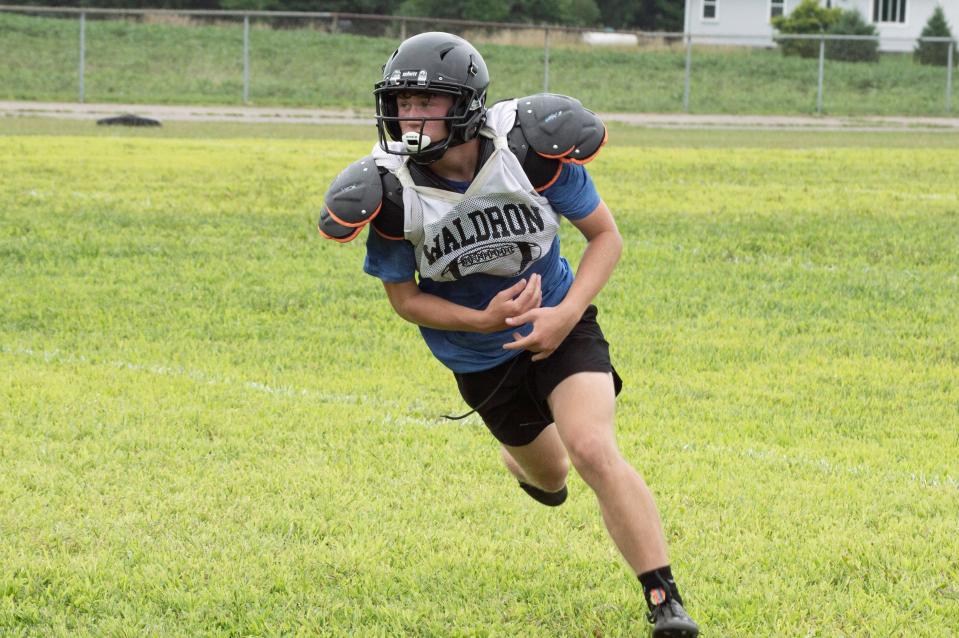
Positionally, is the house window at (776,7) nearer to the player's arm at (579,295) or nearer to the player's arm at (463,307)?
the player's arm at (579,295)

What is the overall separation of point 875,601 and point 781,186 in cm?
1071

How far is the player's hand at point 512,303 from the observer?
3.95 metres

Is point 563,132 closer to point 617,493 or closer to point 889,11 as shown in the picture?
point 617,493

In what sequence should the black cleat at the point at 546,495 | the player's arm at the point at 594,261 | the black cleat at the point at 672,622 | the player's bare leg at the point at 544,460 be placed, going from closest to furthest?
the black cleat at the point at 672,622
the player's arm at the point at 594,261
the player's bare leg at the point at 544,460
the black cleat at the point at 546,495

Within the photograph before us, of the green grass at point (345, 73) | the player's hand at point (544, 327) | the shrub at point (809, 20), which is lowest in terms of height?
the player's hand at point (544, 327)

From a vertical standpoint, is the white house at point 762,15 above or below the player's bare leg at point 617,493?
above

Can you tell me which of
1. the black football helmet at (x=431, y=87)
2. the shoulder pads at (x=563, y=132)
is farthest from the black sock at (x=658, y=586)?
the black football helmet at (x=431, y=87)

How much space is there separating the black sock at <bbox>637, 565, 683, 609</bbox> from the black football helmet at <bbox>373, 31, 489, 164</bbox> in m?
1.38

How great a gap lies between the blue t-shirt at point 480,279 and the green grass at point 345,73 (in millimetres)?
25836

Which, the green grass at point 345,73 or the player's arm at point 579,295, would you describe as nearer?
the player's arm at point 579,295

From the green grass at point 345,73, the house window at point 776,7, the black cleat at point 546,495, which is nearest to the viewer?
the black cleat at point 546,495

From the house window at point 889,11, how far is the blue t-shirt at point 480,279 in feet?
184

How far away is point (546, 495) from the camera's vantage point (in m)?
4.77

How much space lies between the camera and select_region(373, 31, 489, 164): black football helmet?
154 inches
